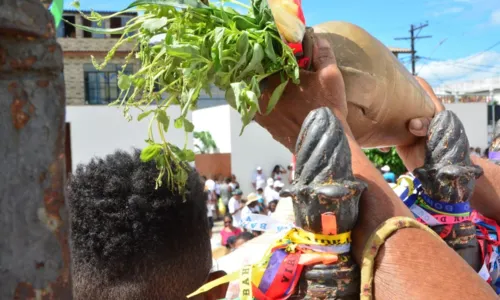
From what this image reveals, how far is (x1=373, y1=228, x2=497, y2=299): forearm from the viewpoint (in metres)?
1.21

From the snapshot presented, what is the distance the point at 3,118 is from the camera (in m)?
0.56

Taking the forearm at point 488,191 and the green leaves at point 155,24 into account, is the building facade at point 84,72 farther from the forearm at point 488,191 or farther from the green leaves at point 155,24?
the green leaves at point 155,24

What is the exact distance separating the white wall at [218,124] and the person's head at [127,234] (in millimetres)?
14412

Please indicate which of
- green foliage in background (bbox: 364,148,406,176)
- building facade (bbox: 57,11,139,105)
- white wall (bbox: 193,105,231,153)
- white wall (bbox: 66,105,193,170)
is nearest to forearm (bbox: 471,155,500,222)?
green foliage in background (bbox: 364,148,406,176)

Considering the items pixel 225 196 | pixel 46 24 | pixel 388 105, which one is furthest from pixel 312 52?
pixel 225 196

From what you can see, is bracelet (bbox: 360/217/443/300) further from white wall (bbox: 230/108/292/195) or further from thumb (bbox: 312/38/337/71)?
white wall (bbox: 230/108/292/195)

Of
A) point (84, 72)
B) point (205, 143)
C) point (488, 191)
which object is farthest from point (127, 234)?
point (84, 72)

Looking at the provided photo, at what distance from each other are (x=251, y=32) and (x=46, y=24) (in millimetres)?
916

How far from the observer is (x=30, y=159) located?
0.57m

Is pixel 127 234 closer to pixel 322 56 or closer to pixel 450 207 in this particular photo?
pixel 322 56

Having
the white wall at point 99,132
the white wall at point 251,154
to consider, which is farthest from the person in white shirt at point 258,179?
the white wall at point 99,132

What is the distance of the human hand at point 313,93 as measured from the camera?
1.48 meters

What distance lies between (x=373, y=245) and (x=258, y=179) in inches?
551

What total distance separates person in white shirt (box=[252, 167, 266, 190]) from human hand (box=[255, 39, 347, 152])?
13.5 m
